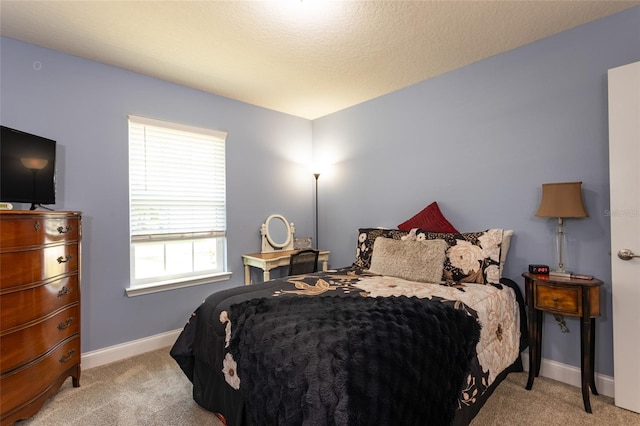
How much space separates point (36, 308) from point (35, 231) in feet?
1.57

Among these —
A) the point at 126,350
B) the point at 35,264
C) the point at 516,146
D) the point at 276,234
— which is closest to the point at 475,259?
the point at 516,146

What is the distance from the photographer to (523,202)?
2.52 metres

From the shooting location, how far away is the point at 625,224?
199 centimetres

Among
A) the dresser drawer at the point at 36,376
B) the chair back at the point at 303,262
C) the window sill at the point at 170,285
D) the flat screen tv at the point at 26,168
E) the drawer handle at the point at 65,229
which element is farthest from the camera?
the chair back at the point at 303,262

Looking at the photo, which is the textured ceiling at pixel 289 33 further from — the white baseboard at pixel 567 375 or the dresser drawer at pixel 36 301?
the white baseboard at pixel 567 375

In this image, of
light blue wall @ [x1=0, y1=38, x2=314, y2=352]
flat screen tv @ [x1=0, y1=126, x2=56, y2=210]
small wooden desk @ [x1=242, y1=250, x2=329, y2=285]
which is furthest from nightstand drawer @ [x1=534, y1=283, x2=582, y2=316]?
flat screen tv @ [x1=0, y1=126, x2=56, y2=210]

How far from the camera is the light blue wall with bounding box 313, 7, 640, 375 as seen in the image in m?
2.18

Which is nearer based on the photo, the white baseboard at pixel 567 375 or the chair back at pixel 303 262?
the white baseboard at pixel 567 375

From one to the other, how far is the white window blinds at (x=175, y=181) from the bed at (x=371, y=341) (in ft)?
4.65

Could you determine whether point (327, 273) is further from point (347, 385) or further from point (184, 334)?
point (347, 385)

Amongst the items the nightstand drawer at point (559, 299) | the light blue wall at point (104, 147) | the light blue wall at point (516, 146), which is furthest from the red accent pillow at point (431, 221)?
the light blue wall at point (104, 147)

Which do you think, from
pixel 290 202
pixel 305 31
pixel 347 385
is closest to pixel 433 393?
pixel 347 385

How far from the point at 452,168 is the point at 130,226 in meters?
3.14

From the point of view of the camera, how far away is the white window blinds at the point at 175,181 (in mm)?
2955
